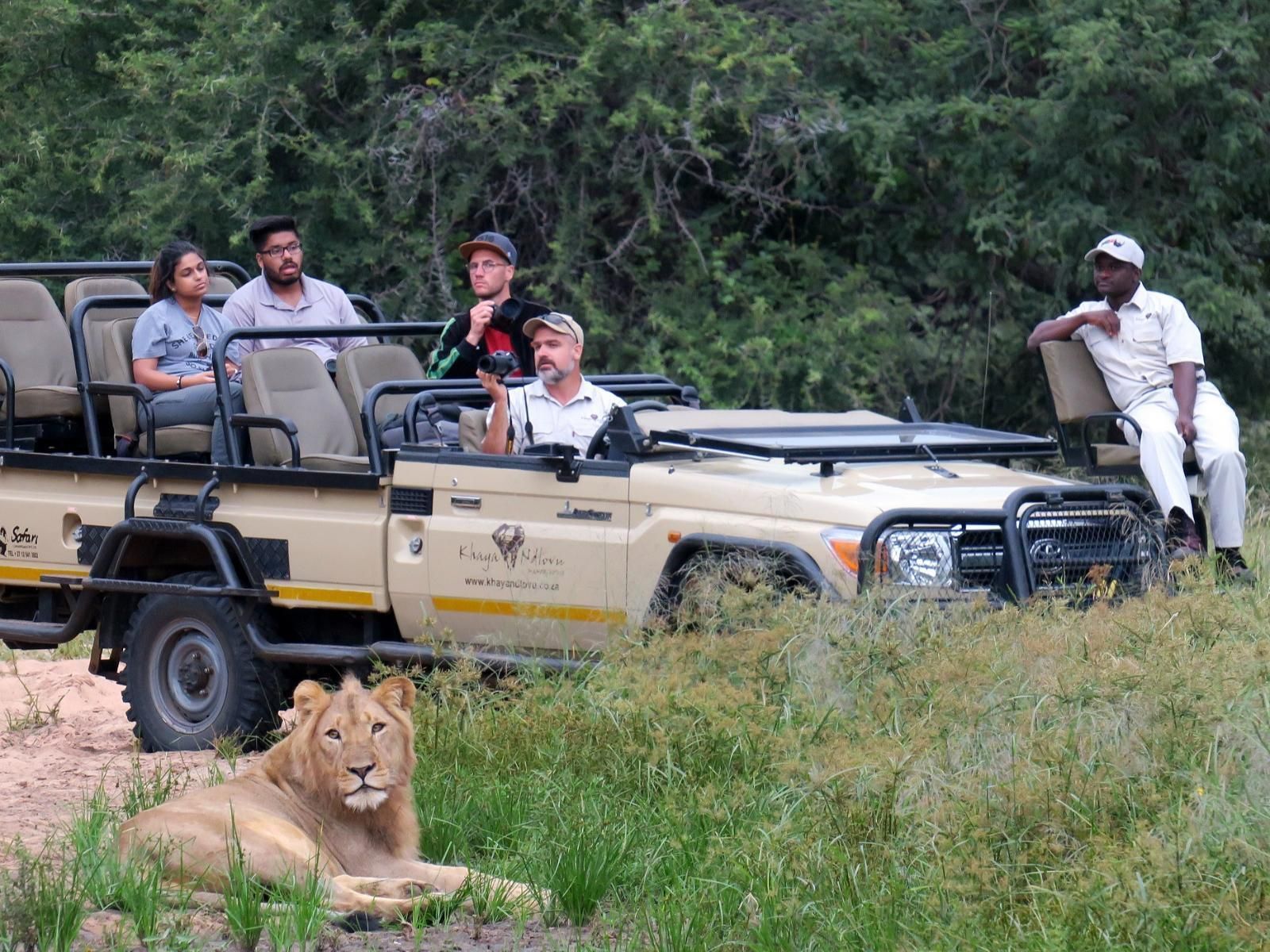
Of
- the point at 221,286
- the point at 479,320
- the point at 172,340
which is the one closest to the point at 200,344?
the point at 172,340

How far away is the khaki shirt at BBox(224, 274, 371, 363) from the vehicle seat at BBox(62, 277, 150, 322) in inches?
22.8

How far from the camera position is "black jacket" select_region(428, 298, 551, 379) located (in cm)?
771

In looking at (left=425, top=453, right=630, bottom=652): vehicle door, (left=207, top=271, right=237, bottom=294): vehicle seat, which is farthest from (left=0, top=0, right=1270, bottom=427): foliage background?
(left=425, top=453, right=630, bottom=652): vehicle door

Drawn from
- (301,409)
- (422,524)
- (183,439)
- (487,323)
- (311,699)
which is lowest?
(311,699)

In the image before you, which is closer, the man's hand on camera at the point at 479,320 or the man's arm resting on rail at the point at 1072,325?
the man's hand on camera at the point at 479,320

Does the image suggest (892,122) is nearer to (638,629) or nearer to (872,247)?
(872,247)

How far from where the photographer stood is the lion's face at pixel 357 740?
16.3 ft

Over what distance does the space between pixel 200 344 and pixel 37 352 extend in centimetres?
85

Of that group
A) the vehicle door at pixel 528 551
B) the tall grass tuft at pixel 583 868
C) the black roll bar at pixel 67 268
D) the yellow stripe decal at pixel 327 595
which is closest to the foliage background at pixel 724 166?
the black roll bar at pixel 67 268

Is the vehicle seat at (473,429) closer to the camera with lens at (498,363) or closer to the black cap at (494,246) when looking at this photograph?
the camera with lens at (498,363)

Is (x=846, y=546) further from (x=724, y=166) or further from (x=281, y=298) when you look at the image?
(x=724, y=166)

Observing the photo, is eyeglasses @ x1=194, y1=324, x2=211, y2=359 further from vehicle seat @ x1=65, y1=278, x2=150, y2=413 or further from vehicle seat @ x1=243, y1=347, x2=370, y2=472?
vehicle seat @ x1=243, y1=347, x2=370, y2=472

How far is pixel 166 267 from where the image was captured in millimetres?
7887

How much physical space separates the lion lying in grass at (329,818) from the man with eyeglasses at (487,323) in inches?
108
